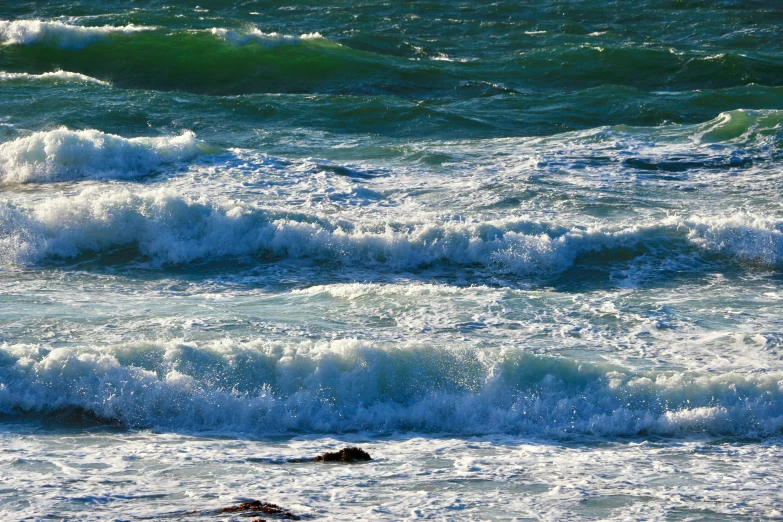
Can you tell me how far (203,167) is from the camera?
601 inches

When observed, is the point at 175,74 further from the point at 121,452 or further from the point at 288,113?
the point at 121,452

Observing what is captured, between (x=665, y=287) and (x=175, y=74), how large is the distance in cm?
1451

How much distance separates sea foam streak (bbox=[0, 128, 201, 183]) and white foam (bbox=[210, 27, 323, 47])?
898 centimetres

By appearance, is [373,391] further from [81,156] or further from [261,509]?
[81,156]

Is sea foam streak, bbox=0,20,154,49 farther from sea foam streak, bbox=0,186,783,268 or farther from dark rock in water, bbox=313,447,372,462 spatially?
dark rock in water, bbox=313,447,372,462

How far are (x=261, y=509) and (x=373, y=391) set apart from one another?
7.84 feet

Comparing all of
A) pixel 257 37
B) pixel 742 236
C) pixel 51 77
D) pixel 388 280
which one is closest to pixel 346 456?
pixel 388 280

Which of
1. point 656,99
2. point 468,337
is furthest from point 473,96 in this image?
point 468,337

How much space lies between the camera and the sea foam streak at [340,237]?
12195 millimetres

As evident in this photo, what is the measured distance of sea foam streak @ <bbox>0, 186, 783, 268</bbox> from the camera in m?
12.2

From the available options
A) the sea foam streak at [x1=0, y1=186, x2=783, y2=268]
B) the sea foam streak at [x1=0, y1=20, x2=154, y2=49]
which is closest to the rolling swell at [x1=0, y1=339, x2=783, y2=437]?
the sea foam streak at [x1=0, y1=186, x2=783, y2=268]

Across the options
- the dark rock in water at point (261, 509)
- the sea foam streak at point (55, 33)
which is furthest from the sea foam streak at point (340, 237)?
the sea foam streak at point (55, 33)

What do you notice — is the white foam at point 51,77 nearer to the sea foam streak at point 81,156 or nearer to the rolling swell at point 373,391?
the sea foam streak at point 81,156

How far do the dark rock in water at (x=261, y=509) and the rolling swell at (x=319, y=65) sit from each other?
15.5 meters
